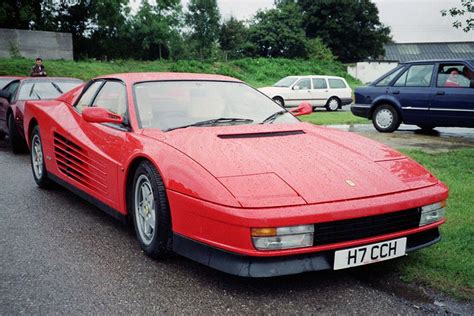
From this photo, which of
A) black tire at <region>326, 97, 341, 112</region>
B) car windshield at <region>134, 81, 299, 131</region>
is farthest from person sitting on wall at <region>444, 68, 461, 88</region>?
black tire at <region>326, 97, 341, 112</region>

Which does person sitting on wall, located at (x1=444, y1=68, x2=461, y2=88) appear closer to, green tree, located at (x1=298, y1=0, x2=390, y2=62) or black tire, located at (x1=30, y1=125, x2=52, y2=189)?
black tire, located at (x1=30, y1=125, x2=52, y2=189)

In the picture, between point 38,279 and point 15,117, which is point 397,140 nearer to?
point 15,117

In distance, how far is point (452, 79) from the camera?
371 inches

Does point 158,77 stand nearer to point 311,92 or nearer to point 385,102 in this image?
point 385,102

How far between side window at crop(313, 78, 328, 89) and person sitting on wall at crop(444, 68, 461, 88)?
1038cm

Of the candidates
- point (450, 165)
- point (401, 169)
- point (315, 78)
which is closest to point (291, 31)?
point (315, 78)

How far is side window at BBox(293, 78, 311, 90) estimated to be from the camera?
1933 cm

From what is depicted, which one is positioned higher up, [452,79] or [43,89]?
[452,79]

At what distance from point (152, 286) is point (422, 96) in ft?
27.3

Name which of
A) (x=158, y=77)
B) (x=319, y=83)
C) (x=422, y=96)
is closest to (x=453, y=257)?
(x=158, y=77)

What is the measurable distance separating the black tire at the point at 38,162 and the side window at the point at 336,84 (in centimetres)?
1618

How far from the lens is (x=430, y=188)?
3.01 m

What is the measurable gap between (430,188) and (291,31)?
48.9 m

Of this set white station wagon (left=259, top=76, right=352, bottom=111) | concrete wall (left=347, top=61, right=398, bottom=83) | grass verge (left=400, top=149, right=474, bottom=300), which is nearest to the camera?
grass verge (left=400, top=149, right=474, bottom=300)
